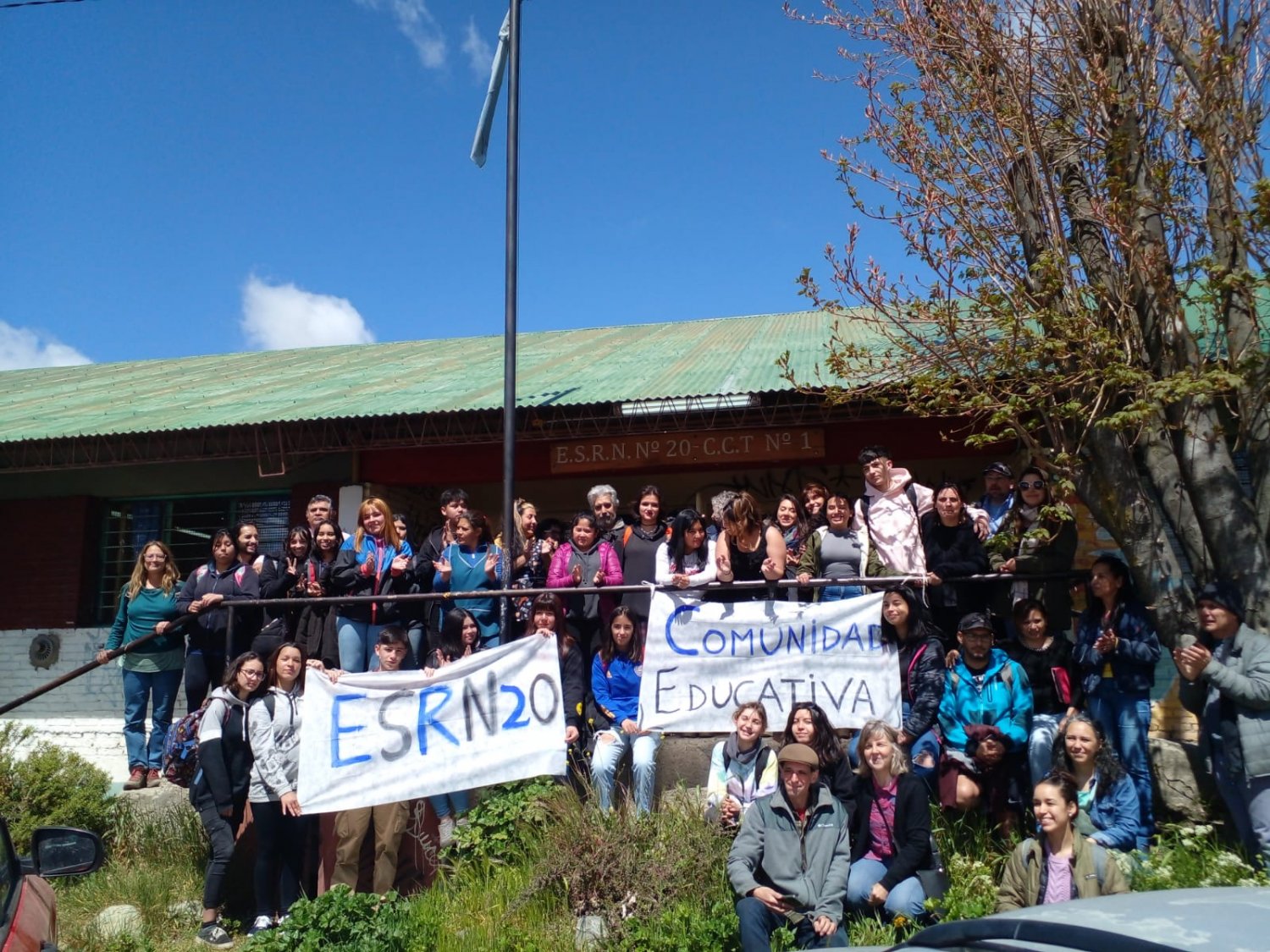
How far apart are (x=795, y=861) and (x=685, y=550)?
8.06 feet

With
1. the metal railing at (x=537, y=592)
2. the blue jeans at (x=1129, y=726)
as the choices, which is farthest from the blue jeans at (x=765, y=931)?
the metal railing at (x=537, y=592)

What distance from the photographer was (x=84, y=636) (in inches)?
430

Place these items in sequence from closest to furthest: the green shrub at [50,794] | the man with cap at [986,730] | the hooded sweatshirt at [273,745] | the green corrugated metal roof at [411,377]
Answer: the man with cap at [986,730]
the hooded sweatshirt at [273,745]
the green shrub at [50,794]
the green corrugated metal roof at [411,377]

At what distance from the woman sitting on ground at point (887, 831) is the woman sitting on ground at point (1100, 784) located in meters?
0.76

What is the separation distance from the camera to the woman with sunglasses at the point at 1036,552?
20.6ft

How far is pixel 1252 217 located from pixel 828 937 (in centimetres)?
419

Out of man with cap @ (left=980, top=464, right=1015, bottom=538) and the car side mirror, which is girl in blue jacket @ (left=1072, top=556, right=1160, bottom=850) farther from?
the car side mirror

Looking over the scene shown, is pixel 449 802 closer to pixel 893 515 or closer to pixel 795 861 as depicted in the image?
pixel 795 861

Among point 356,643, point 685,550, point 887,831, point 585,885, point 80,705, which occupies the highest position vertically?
point 685,550

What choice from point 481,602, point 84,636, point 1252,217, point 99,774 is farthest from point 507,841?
point 84,636

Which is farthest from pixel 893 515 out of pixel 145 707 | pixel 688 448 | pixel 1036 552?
pixel 145 707

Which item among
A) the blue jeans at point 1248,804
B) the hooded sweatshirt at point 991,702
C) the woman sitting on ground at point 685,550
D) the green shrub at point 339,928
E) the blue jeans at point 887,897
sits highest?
the woman sitting on ground at point 685,550

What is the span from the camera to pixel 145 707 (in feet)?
26.9

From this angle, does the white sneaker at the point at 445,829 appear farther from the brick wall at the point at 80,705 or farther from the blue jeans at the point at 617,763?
the brick wall at the point at 80,705
